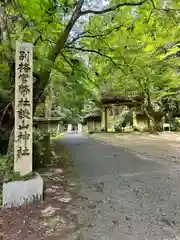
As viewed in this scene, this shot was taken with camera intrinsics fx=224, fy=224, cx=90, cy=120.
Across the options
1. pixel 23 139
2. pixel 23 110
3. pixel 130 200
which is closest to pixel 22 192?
pixel 23 139

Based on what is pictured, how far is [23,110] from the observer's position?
3902 mm

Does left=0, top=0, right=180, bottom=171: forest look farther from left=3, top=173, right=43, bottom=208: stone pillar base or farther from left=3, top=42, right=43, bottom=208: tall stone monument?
left=3, top=173, right=43, bottom=208: stone pillar base

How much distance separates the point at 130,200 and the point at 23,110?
2.40 meters

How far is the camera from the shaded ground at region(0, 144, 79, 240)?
277 centimetres

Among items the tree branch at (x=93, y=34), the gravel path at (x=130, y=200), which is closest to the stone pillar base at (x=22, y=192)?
the gravel path at (x=130, y=200)

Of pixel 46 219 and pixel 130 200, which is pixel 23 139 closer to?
pixel 46 219

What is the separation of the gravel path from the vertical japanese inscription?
1.28 metres

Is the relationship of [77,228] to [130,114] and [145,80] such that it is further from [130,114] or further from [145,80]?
[130,114]

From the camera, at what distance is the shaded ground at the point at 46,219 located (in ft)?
9.09

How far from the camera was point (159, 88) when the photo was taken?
52.7 feet

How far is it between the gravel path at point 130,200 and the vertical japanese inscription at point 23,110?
128cm

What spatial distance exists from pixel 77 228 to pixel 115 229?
49 cm

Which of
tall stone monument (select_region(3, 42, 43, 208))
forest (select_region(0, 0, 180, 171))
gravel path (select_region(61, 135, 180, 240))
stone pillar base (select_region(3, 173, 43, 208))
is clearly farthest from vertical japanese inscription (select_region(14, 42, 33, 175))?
gravel path (select_region(61, 135, 180, 240))

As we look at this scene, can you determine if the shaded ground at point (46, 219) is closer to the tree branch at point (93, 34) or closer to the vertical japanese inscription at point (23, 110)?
the vertical japanese inscription at point (23, 110)
